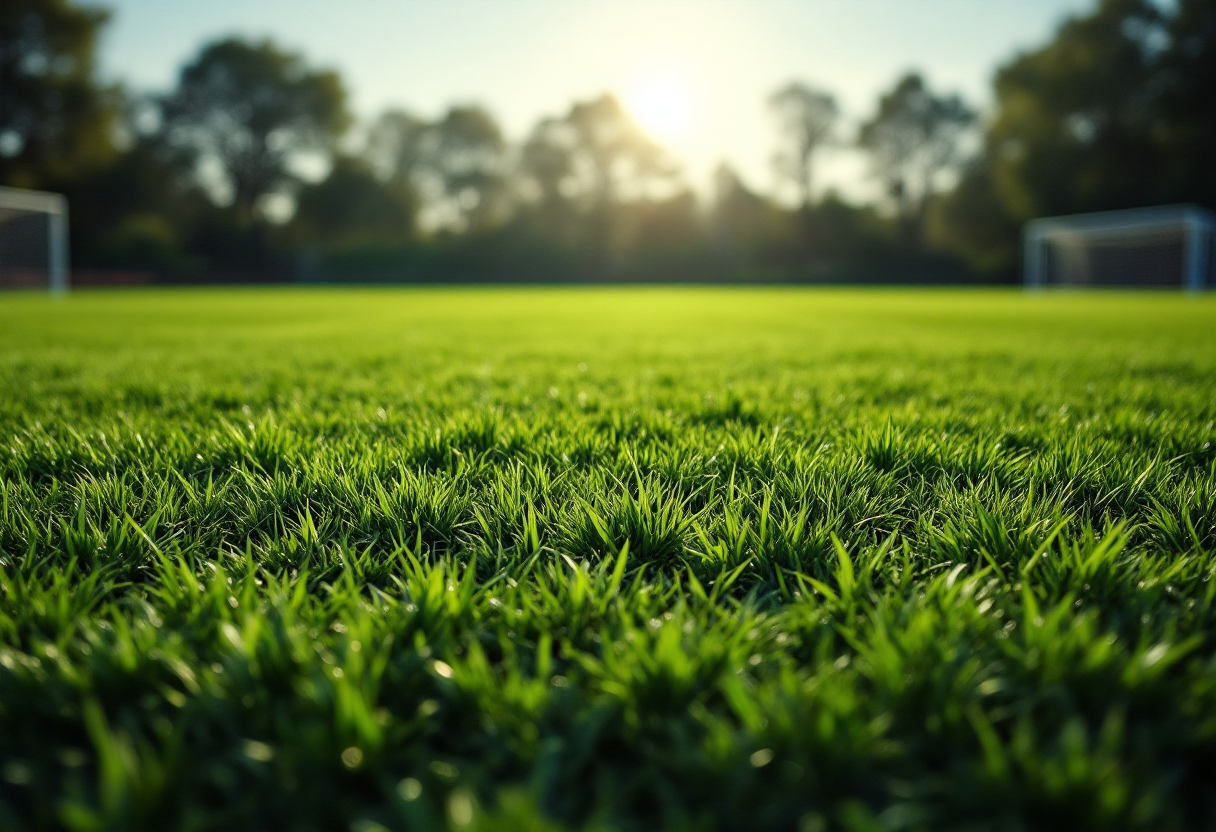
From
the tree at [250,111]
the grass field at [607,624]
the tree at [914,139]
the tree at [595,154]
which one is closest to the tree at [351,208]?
the tree at [250,111]

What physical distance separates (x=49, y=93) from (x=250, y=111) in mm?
13427

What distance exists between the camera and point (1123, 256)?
1119 inches

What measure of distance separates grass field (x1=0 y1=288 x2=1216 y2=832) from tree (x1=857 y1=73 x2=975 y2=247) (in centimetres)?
4876

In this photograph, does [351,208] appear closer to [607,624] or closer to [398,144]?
[398,144]

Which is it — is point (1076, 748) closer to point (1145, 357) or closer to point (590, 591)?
point (590, 591)

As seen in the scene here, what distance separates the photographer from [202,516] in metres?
1.75

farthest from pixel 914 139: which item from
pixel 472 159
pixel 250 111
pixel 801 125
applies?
pixel 250 111

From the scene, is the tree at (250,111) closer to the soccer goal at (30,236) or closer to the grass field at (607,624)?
the soccer goal at (30,236)

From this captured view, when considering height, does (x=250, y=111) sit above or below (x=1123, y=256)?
above

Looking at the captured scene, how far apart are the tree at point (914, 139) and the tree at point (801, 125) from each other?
9.59ft

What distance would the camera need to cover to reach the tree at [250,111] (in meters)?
45.0

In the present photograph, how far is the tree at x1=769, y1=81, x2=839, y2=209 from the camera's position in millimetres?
44969

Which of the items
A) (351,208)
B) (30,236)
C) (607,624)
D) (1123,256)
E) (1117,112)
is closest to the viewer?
(607,624)

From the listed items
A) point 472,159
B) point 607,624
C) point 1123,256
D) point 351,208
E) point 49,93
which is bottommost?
point 607,624
